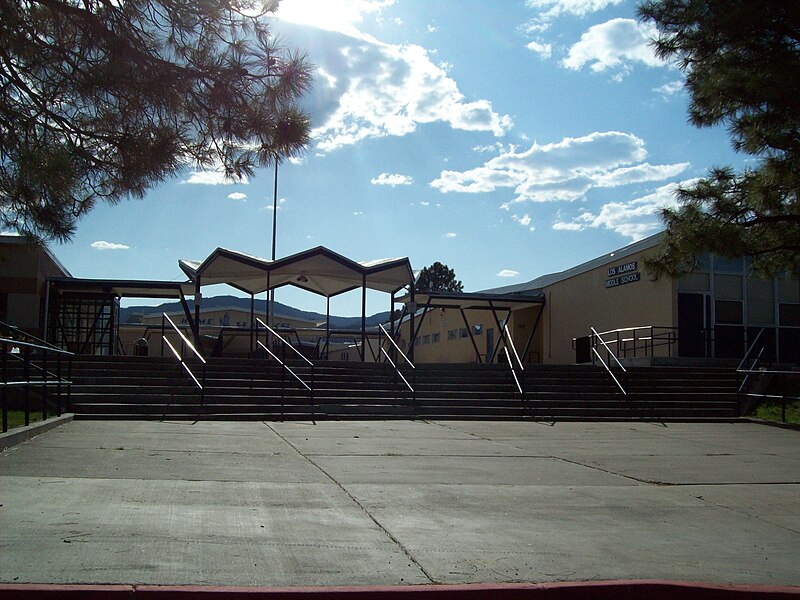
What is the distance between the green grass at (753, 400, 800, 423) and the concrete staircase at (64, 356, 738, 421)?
1.72ft

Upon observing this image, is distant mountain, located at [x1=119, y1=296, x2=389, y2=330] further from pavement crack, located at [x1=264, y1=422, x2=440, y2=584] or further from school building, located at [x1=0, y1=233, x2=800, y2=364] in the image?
pavement crack, located at [x1=264, y1=422, x2=440, y2=584]

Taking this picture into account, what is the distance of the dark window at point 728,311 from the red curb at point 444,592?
2226 centimetres

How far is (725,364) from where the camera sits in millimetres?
23047

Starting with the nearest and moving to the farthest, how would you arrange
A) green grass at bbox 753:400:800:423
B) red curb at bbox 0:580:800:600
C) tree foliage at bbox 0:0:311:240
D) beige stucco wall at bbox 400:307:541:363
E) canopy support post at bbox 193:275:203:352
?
red curb at bbox 0:580:800:600, tree foliage at bbox 0:0:311:240, green grass at bbox 753:400:800:423, canopy support post at bbox 193:275:203:352, beige stucco wall at bbox 400:307:541:363

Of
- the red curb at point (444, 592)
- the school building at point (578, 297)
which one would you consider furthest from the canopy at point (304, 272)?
the red curb at point (444, 592)

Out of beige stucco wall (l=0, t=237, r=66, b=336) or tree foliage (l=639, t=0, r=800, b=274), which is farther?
beige stucco wall (l=0, t=237, r=66, b=336)

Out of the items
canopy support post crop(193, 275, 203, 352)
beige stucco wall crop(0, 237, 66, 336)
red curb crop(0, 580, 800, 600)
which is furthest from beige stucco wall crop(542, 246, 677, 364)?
red curb crop(0, 580, 800, 600)

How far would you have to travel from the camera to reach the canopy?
23.9 metres

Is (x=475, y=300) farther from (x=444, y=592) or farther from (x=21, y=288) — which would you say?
(x=444, y=592)

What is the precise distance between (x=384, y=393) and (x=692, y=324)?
12.3 meters

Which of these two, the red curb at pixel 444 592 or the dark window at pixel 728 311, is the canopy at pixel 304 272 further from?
the red curb at pixel 444 592

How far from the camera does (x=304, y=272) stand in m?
26.0

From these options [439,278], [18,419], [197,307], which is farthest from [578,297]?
[439,278]

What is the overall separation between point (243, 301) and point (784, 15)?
4947 cm
